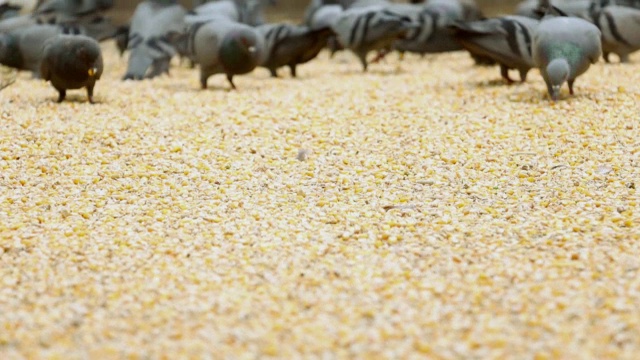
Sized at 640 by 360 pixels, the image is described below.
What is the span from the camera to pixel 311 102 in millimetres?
6730

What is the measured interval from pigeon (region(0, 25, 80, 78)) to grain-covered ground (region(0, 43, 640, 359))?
143 centimetres

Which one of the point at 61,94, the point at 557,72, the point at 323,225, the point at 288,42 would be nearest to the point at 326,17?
the point at 288,42

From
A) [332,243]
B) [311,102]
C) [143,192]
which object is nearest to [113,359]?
[332,243]

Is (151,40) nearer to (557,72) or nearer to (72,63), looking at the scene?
(72,63)

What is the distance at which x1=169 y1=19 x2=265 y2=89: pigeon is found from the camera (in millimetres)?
7465

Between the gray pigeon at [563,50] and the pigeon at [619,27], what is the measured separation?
188cm

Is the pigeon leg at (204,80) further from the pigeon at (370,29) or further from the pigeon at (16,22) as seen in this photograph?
the pigeon at (16,22)

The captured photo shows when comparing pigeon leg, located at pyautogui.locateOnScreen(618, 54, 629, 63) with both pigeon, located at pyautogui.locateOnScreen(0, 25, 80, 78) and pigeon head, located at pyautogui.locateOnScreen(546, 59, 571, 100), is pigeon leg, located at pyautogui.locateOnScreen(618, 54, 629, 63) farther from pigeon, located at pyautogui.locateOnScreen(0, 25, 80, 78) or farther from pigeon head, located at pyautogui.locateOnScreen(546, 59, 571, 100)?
pigeon, located at pyautogui.locateOnScreen(0, 25, 80, 78)

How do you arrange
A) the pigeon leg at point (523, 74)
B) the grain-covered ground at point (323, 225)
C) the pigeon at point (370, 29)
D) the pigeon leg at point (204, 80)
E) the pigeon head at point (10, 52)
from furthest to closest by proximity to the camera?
1. the pigeon at point (370, 29)
2. the pigeon head at point (10, 52)
3. the pigeon leg at point (204, 80)
4. the pigeon leg at point (523, 74)
5. the grain-covered ground at point (323, 225)

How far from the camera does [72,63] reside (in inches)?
261

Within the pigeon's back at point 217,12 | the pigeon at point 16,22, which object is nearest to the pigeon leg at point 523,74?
the pigeon's back at point 217,12

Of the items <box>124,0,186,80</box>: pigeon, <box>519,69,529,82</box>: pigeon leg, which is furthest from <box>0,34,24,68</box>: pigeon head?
<box>519,69,529,82</box>: pigeon leg

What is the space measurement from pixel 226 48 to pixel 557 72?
2.83 metres

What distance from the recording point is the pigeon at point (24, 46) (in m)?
8.26
